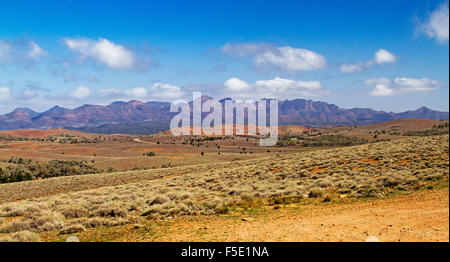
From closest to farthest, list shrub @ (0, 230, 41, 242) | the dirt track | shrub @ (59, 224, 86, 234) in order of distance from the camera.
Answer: the dirt track < shrub @ (0, 230, 41, 242) < shrub @ (59, 224, 86, 234)

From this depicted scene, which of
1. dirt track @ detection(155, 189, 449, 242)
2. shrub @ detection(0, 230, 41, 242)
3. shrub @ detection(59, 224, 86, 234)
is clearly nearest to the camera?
dirt track @ detection(155, 189, 449, 242)

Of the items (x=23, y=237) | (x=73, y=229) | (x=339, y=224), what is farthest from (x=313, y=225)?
(x=23, y=237)

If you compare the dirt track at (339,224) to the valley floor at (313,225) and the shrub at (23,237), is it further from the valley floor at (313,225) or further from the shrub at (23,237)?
the shrub at (23,237)

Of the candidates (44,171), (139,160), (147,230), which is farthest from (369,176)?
(139,160)

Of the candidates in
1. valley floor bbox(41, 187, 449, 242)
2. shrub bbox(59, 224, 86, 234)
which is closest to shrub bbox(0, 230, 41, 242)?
valley floor bbox(41, 187, 449, 242)

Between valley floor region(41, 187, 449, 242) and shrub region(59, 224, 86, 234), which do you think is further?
shrub region(59, 224, 86, 234)

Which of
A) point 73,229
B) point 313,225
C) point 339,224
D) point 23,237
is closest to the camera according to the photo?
point 23,237

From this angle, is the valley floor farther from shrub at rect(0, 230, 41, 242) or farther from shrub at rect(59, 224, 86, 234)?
shrub at rect(0, 230, 41, 242)

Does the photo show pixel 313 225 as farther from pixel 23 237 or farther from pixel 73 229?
pixel 23 237

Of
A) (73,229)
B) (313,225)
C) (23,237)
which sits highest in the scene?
(313,225)

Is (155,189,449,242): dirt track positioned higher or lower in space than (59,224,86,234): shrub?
higher
